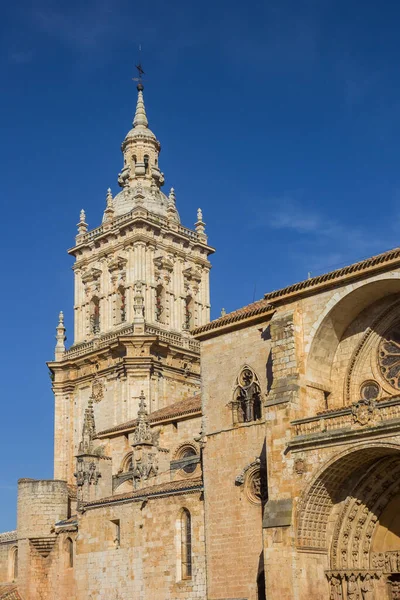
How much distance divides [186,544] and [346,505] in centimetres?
687

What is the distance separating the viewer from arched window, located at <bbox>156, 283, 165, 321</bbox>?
2149 inches

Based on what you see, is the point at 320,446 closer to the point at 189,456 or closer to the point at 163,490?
the point at 163,490

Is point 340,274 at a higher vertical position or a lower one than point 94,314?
lower

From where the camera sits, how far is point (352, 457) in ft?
79.6

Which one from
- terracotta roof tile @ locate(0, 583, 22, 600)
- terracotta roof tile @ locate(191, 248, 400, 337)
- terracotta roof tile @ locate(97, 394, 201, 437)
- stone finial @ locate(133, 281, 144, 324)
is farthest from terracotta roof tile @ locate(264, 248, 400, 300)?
stone finial @ locate(133, 281, 144, 324)

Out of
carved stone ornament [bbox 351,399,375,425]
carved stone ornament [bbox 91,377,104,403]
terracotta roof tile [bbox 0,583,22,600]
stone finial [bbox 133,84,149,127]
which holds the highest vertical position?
stone finial [bbox 133,84,149,127]

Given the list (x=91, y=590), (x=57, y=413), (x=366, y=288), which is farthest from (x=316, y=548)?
(x=57, y=413)

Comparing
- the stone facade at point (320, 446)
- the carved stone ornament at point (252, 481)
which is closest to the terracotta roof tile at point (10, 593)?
the stone facade at point (320, 446)

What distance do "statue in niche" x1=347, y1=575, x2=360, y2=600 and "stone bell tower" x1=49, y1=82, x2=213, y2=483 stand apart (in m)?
25.6

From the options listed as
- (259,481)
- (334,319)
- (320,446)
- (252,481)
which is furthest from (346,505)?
(334,319)

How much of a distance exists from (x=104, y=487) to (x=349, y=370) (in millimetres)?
15908

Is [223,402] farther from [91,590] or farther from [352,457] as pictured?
[91,590]

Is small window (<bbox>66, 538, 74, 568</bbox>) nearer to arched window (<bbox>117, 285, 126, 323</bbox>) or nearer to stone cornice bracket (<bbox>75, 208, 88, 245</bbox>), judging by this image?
arched window (<bbox>117, 285, 126, 323</bbox>)

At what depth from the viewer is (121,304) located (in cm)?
5488
